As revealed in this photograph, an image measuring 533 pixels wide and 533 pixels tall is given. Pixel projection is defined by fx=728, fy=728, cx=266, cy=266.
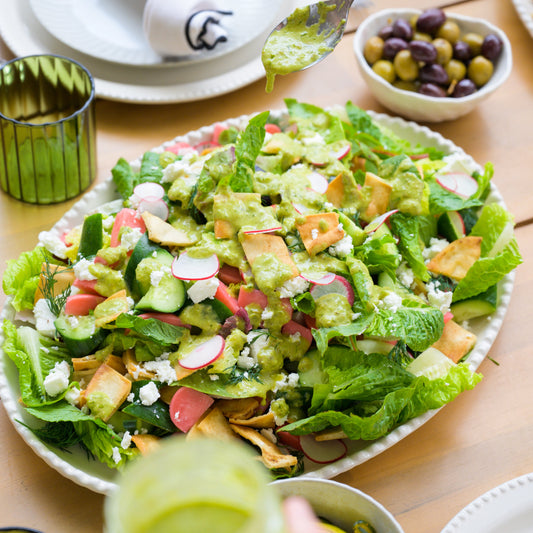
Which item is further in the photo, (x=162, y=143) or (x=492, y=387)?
(x=162, y=143)

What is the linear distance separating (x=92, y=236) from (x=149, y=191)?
20 cm

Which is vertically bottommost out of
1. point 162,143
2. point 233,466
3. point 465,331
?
point 162,143

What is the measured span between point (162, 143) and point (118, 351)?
0.92 meters

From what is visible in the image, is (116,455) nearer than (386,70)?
Yes

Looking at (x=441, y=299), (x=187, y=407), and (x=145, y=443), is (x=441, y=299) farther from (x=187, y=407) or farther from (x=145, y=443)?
(x=145, y=443)

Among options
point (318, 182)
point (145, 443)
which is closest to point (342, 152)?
point (318, 182)

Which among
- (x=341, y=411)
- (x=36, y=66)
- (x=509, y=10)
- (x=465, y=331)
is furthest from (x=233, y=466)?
(x=509, y=10)

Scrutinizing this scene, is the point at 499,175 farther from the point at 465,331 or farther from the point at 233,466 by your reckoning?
the point at 233,466

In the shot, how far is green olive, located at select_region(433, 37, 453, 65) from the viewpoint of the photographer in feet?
7.88

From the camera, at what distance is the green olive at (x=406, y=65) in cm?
239

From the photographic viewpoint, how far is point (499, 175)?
2.32 meters

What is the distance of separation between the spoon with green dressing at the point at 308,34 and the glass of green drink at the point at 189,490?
49.9 inches

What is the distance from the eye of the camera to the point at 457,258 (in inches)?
72.8

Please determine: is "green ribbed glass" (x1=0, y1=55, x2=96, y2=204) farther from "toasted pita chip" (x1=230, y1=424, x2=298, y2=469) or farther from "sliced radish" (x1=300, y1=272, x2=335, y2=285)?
"toasted pita chip" (x1=230, y1=424, x2=298, y2=469)
